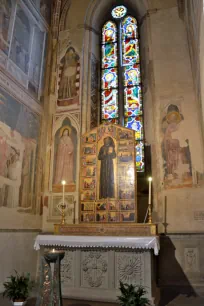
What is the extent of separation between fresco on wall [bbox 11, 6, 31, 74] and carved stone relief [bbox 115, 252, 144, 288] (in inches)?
215

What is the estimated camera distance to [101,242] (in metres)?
5.40

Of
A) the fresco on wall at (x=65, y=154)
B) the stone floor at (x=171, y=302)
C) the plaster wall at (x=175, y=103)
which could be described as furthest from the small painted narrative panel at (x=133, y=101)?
the stone floor at (x=171, y=302)

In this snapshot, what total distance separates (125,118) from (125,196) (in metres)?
2.91

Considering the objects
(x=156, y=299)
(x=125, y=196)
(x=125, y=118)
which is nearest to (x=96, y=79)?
(x=125, y=118)

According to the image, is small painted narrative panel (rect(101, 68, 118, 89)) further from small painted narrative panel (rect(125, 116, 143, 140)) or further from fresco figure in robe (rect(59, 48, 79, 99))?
small painted narrative panel (rect(125, 116, 143, 140))

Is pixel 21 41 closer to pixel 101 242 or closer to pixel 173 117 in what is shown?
pixel 173 117

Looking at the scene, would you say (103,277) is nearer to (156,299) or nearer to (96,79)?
(156,299)

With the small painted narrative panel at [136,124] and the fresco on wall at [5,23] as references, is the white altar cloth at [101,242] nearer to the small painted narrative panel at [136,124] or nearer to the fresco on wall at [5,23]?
the small painted narrative panel at [136,124]

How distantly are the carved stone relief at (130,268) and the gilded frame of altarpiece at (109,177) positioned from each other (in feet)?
3.81

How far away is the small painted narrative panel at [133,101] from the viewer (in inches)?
344

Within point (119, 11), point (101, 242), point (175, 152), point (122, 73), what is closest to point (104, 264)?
point (101, 242)

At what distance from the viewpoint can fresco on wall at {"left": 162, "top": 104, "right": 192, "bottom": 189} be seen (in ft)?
23.5

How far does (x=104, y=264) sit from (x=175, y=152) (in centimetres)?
335

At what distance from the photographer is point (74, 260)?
570 centimetres
